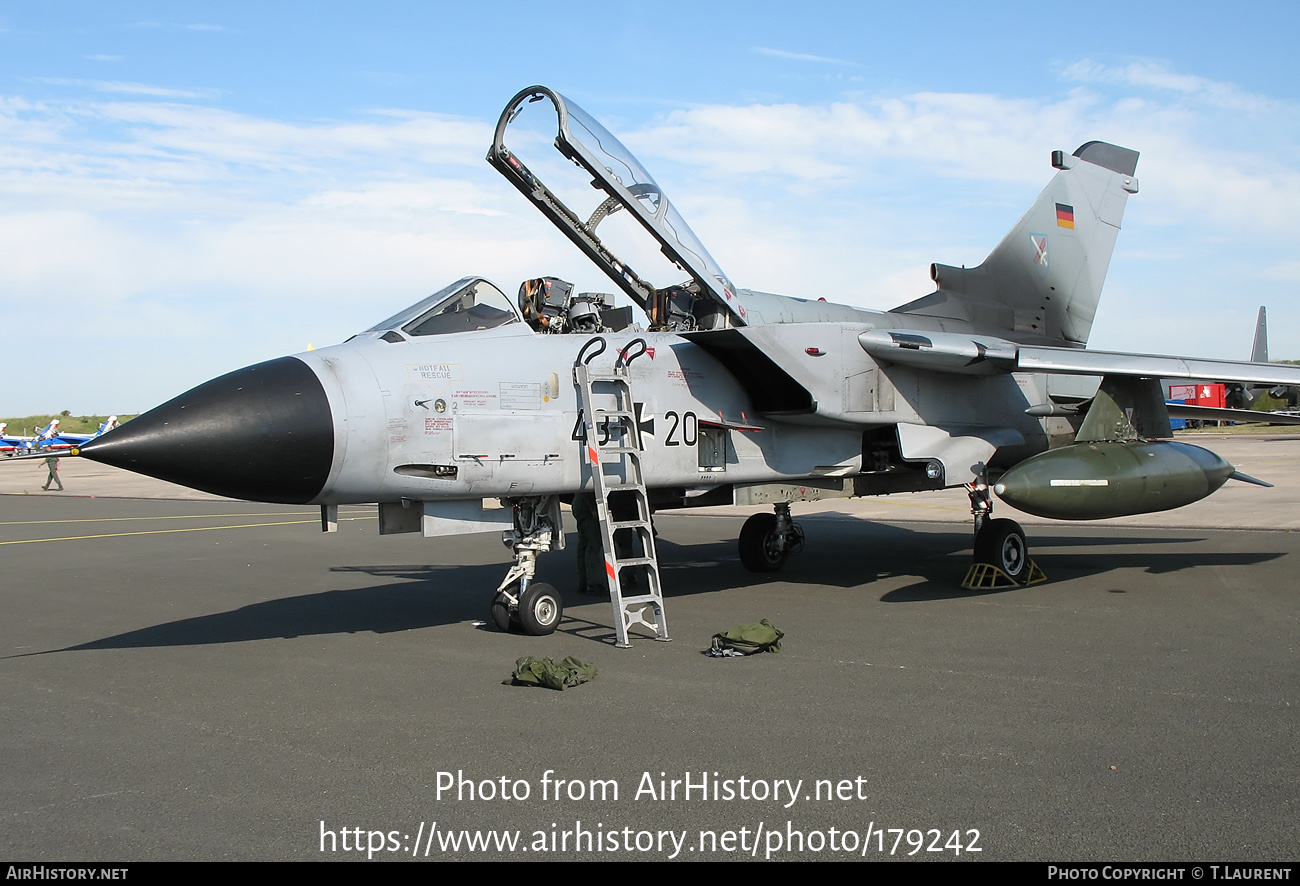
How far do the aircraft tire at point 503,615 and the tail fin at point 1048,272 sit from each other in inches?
248

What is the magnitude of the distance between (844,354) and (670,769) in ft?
17.5

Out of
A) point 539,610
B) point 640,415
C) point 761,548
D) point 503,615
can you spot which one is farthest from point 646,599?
point 761,548


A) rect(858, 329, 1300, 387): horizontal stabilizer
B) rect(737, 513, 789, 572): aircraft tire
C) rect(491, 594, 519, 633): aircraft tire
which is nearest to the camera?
rect(491, 594, 519, 633): aircraft tire

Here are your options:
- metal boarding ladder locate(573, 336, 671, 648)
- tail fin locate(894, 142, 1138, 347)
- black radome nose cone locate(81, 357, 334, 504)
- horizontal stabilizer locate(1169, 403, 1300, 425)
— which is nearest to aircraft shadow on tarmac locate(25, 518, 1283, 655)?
metal boarding ladder locate(573, 336, 671, 648)

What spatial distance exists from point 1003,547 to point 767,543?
2.65 metres

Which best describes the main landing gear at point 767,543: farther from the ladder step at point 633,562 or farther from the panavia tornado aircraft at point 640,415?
the ladder step at point 633,562

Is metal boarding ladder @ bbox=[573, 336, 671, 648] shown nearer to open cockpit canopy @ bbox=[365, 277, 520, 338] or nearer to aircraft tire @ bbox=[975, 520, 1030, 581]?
open cockpit canopy @ bbox=[365, 277, 520, 338]

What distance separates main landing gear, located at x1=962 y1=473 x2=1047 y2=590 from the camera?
31.4 ft

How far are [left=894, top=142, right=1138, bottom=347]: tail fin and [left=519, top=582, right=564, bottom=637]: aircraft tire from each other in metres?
6.06

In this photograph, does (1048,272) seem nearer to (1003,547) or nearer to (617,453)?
(1003,547)

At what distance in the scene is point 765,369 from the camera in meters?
8.70

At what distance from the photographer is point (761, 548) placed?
11148 mm
